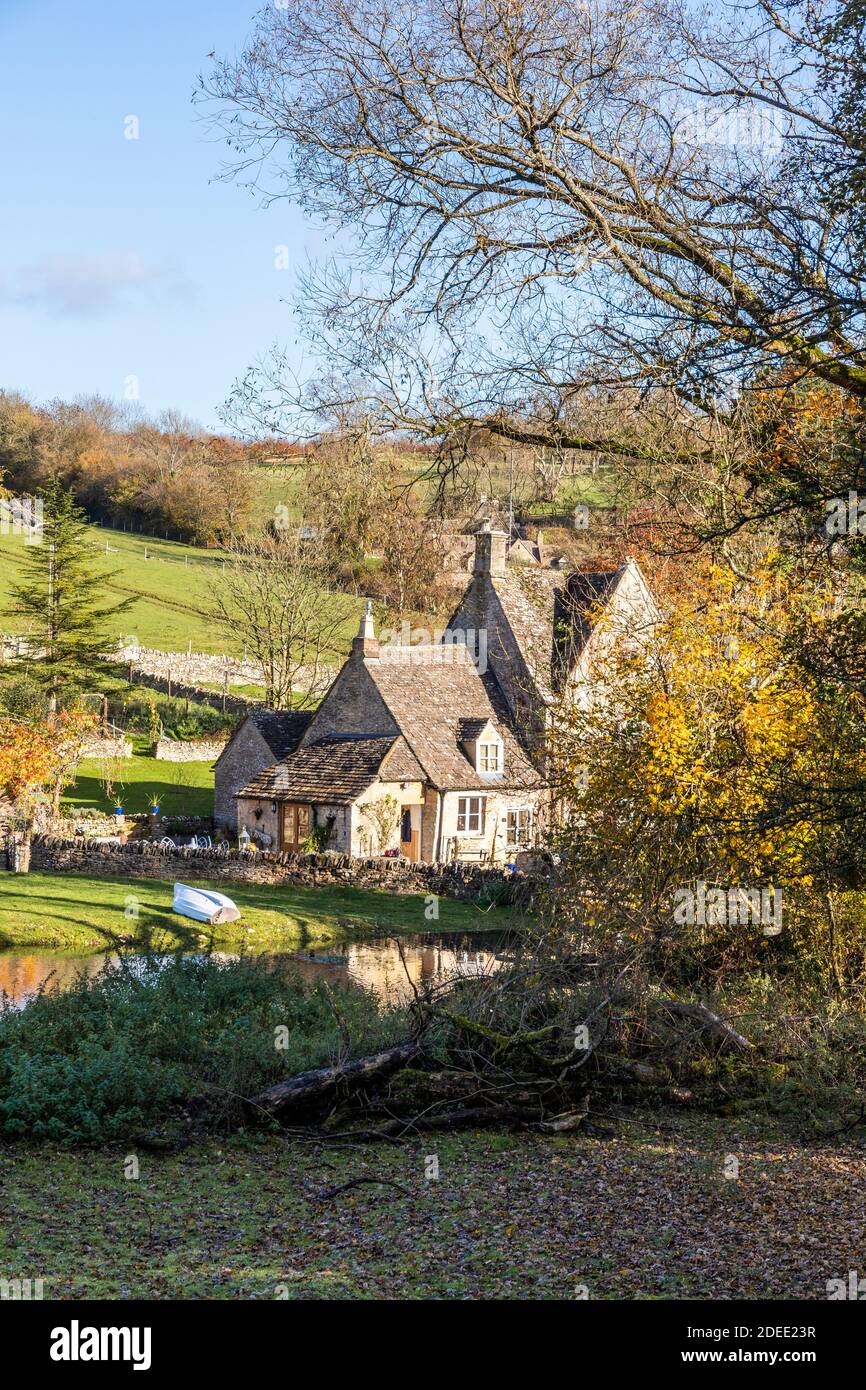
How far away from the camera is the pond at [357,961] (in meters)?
21.9

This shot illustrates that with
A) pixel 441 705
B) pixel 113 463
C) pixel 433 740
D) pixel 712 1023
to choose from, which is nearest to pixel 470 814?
pixel 433 740

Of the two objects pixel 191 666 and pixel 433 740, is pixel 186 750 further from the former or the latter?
pixel 433 740

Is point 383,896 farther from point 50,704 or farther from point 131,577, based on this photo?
point 131,577

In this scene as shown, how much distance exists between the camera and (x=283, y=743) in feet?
138

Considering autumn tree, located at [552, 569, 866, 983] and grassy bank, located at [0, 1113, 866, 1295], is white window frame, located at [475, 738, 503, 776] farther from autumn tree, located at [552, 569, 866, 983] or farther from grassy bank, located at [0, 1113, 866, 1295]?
grassy bank, located at [0, 1113, 866, 1295]

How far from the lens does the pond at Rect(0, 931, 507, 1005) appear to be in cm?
2194

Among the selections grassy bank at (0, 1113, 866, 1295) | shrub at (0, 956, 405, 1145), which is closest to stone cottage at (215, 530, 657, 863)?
shrub at (0, 956, 405, 1145)

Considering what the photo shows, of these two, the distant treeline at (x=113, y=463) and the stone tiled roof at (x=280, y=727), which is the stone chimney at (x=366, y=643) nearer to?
the stone tiled roof at (x=280, y=727)

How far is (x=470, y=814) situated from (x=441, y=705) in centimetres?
362

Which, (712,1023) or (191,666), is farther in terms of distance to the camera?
(191,666)

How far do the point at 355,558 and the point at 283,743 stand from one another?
1111cm

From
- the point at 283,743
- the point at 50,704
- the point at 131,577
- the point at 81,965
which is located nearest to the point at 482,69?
the point at 81,965

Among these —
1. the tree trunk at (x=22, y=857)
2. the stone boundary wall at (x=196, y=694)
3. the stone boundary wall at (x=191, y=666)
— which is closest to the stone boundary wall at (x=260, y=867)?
the tree trunk at (x=22, y=857)

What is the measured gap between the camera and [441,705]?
3897cm
